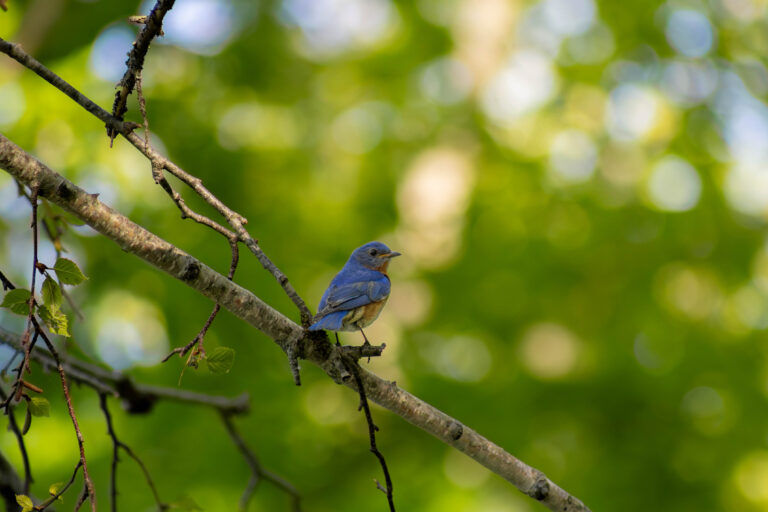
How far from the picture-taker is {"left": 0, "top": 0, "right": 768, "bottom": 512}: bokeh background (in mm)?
7555

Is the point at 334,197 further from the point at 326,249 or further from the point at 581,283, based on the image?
the point at 581,283

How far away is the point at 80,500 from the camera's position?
6.74 ft

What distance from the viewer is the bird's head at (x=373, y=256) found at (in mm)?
5043

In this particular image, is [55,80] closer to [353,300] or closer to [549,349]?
[353,300]

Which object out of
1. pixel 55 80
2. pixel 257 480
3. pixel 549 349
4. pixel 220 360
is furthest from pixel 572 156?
pixel 55 80

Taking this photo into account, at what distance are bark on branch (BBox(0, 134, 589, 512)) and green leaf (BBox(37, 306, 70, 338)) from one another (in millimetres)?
280

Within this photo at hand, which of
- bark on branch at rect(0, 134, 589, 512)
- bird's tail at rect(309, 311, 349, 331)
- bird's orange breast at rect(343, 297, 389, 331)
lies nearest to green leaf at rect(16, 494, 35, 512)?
bark on branch at rect(0, 134, 589, 512)

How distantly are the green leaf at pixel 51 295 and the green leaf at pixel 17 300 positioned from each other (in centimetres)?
5

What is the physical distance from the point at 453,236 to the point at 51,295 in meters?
7.30

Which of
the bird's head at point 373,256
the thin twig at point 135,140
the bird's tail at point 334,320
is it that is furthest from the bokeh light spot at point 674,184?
the thin twig at point 135,140

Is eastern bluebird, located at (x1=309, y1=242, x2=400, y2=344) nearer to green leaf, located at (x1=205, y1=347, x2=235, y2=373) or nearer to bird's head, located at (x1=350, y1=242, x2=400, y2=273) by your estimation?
bird's head, located at (x1=350, y1=242, x2=400, y2=273)

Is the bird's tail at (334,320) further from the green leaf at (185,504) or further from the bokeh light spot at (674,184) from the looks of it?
the bokeh light spot at (674,184)

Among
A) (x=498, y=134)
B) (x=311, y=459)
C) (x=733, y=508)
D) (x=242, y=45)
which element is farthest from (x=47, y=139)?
(x=733, y=508)

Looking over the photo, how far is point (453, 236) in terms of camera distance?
30.3 ft
